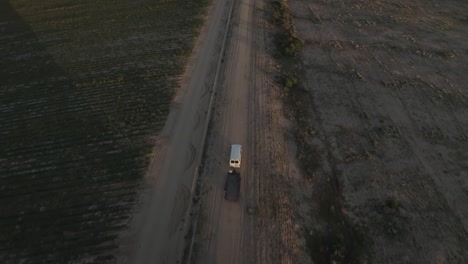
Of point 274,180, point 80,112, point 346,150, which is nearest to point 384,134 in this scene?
point 346,150

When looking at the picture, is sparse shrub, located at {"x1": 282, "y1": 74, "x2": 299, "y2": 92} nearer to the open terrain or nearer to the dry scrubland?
the open terrain

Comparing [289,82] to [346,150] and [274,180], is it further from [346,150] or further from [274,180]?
[274,180]

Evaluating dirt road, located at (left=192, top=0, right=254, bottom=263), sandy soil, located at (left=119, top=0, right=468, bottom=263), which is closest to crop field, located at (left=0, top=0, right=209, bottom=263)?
sandy soil, located at (left=119, top=0, right=468, bottom=263)

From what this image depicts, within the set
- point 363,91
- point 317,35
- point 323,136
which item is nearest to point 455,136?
point 363,91

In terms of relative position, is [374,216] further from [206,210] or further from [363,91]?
[363,91]

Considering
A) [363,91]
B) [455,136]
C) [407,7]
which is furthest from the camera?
[407,7]

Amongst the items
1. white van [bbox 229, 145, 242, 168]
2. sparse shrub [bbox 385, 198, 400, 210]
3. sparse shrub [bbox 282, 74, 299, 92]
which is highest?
sparse shrub [bbox 282, 74, 299, 92]

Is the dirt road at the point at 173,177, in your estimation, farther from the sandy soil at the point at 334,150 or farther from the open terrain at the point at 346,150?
the open terrain at the point at 346,150
